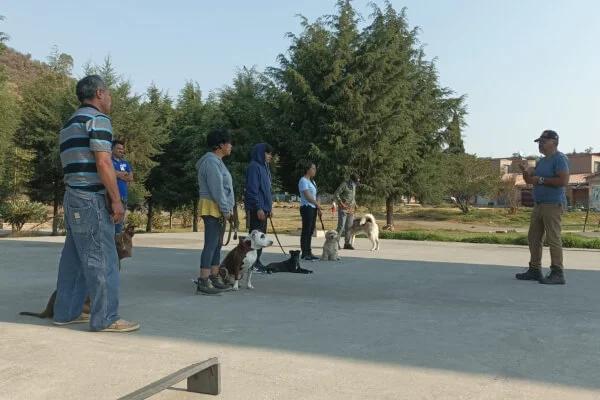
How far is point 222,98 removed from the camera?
26.9 m

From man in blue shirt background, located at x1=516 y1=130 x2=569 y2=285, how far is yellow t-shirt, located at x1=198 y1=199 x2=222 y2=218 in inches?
178

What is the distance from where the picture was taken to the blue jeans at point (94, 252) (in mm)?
4453

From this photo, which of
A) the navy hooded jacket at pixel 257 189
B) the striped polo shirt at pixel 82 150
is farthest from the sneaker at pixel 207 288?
the striped polo shirt at pixel 82 150

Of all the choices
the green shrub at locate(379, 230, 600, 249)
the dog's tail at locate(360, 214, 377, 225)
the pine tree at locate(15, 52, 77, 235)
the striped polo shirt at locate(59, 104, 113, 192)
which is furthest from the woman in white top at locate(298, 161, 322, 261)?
the pine tree at locate(15, 52, 77, 235)

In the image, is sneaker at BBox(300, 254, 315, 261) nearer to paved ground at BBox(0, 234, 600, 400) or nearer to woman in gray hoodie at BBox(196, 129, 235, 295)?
paved ground at BBox(0, 234, 600, 400)

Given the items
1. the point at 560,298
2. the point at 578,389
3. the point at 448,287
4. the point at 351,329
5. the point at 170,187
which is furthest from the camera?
the point at 170,187

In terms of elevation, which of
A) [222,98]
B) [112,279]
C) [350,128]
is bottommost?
[112,279]

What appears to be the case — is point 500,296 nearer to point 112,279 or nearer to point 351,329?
point 351,329

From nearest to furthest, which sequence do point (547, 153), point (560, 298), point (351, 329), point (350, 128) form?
point (351, 329), point (560, 298), point (547, 153), point (350, 128)

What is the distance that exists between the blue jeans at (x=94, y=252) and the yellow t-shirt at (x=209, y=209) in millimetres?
1861

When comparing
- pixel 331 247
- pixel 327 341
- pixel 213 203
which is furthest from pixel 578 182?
pixel 327 341

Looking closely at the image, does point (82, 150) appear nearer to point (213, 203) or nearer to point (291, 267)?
point (213, 203)

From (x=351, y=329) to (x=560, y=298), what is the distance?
10.9 ft

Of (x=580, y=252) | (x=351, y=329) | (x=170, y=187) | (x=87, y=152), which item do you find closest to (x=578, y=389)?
(x=351, y=329)
